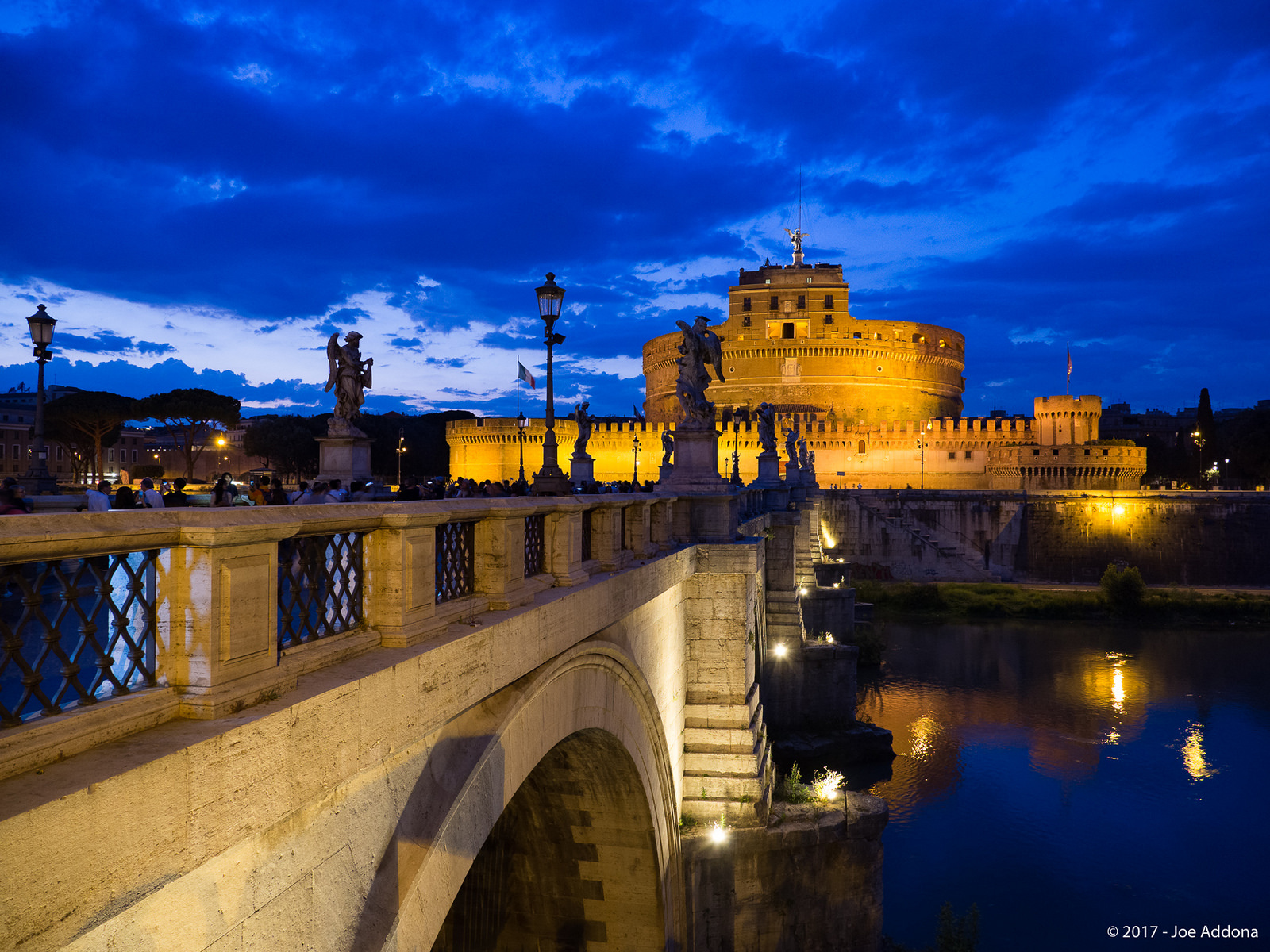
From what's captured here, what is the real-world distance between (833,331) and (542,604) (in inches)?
2747

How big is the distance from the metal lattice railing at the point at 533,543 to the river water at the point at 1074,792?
1192 centimetres

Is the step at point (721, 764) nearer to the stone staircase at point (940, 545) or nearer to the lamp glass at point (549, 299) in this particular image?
the lamp glass at point (549, 299)

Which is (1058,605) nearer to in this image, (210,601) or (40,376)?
(40,376)

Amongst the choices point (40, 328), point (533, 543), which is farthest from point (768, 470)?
point (533, 543)

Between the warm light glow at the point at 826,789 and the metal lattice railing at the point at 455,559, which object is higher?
the metal lattice railing at the point at 455,559

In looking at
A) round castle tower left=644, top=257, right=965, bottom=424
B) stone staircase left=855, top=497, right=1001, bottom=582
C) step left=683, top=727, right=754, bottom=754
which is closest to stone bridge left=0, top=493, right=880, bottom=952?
step left=683, top=727, right=754, bottom=754

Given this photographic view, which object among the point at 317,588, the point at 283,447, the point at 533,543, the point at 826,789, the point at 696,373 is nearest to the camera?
the point at 317,588

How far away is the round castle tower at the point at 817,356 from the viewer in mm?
70875

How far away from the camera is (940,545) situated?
47.9 m

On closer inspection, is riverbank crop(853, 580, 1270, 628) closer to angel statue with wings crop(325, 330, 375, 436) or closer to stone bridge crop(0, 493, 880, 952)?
angel statue with wings crop(325, 330, 375, 436)

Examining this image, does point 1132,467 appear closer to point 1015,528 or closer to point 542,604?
point 1015,528

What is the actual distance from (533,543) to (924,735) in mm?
20363

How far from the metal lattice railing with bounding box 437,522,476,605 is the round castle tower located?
64.6 metres

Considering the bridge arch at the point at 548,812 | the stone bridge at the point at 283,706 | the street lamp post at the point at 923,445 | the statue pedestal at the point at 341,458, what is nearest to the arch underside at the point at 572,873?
the bridge arch at the point at 548,812
